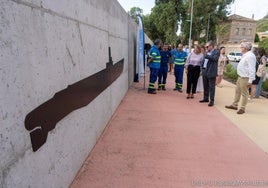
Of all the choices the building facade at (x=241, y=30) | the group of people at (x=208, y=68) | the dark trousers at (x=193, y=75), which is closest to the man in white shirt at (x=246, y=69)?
the group of people at (x=208, y=68)

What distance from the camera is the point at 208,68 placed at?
22.7 feet

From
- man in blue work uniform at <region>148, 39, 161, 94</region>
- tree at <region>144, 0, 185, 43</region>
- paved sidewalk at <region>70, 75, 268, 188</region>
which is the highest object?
tree at <region>144, 0, 185, 43</region>

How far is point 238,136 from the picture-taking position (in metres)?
4.75

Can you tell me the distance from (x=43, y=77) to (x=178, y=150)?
2634 mm

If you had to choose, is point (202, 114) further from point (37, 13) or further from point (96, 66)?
point (37, 13)

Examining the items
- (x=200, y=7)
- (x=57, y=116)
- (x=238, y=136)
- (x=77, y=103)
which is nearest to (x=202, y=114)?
(x=238, y=136)

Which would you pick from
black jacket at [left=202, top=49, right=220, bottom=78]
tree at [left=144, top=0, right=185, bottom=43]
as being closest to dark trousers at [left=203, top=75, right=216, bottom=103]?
black jacket at [left=202, top=49, right=220, bottom=78]

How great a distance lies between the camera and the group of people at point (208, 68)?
19.7 feet

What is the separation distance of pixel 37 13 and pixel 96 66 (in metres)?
1.96

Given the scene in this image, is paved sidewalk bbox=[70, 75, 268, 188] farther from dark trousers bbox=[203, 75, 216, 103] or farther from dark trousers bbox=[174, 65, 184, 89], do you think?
dark trousers bbox=[174, 65, 184, 89]

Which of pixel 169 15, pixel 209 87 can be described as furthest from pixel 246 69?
pixel 169 15

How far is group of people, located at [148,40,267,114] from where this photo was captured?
6020 millimetres

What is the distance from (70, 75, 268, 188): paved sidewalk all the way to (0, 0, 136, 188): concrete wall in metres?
0.48

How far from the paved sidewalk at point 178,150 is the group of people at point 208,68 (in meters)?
0.76
